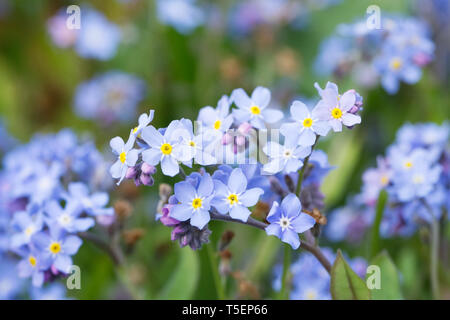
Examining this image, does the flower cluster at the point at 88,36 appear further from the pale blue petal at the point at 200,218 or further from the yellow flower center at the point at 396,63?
the pale blue petal at the point at 200,218

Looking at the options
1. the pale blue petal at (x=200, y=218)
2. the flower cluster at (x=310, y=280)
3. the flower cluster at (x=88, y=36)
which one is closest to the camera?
the pale blue petal at (x=200, y=218)

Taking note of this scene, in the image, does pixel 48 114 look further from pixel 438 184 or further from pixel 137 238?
pixel 438 184

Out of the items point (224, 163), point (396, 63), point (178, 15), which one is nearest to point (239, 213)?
point (224, 163)

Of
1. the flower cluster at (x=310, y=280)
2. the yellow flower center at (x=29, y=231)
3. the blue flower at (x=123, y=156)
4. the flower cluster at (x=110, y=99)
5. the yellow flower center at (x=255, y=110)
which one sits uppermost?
the flower cluster at (x=110, y=99)

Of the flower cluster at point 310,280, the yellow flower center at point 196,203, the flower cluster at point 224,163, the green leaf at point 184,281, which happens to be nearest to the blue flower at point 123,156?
the flower cluster at point 224,163

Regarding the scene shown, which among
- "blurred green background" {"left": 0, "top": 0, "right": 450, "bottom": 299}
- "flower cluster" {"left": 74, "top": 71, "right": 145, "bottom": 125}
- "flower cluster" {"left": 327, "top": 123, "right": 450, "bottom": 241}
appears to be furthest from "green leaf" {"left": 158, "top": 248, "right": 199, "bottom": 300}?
"flower cluster" {"left": 74, "top": 71, "right": 145, "bottom": 125}
